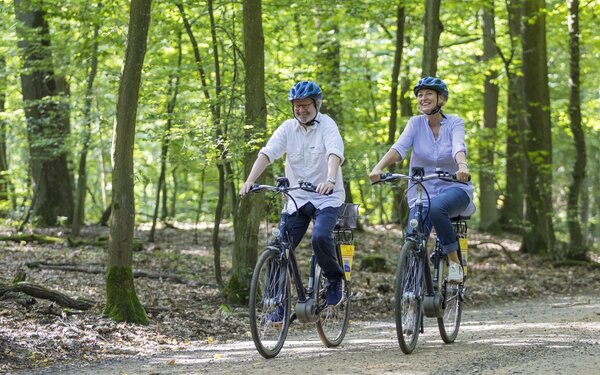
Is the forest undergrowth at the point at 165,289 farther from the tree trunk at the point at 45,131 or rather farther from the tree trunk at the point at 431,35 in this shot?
the tree trunk at the point at 431,35

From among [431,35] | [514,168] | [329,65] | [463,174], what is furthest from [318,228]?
[514,168]

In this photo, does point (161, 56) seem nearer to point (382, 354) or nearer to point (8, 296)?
point (8, 296)

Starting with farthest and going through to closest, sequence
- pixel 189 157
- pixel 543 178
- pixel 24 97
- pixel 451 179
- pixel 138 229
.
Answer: pixel 138 229
pixel 24 97
pixel 543 178
pixel 189 157
pixel 451 179

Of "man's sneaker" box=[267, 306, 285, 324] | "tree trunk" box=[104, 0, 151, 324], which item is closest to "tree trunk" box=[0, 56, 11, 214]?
"tree trunk" box=[104, 0, 151, 324]

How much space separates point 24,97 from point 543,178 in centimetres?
1196

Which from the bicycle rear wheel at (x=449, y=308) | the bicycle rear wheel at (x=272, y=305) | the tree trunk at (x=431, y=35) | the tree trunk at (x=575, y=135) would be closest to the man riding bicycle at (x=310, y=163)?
the bicycle rear wheel at (x=272, y=305)

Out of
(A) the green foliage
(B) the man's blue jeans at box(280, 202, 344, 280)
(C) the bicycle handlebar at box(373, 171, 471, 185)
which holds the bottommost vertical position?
(B) the man's blue jeans at box(280, 202, 344, 280)

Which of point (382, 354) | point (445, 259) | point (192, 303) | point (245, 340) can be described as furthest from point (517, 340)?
point (192, 303)

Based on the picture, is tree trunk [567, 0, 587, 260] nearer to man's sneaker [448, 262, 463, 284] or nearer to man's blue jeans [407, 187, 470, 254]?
man's sneaker [448, 262, 463, 284]

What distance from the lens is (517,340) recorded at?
25.7 feet

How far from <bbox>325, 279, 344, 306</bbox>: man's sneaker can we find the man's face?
1.53m

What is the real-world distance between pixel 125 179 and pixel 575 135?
11146mm

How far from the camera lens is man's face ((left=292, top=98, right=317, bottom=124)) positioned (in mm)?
7200

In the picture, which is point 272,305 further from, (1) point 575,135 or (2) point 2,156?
(2) point 2,156
